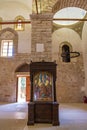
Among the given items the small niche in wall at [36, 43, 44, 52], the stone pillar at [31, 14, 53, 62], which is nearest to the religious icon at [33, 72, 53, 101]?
the stone pillar at [31, 14, 53, 62]

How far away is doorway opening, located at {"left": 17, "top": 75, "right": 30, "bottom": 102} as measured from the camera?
12.0 metres

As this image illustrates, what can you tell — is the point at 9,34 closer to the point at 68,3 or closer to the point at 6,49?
the point at 6,49

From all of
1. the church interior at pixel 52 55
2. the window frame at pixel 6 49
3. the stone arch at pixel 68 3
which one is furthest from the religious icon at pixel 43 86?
the window frame at pixel 6 49

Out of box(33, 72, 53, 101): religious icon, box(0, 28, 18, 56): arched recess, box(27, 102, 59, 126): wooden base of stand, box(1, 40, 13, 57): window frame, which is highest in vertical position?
box(0, 28, 18, 56): arched recess

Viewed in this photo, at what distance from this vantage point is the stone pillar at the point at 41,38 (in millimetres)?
4867

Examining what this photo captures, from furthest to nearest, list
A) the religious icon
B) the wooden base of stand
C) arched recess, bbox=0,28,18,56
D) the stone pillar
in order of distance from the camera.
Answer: arched recess, bbox=0,28,18,56 → the stone pillar → the religious icon → the wooden base of stand

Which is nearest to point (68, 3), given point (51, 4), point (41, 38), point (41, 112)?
point (51, 4)

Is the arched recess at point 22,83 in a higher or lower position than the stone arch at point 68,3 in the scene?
lower

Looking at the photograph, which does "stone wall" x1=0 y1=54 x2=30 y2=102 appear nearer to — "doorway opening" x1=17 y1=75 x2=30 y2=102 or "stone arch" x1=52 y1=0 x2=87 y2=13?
"doorway opening" x1=17 y1=75 x2=30 y2=102

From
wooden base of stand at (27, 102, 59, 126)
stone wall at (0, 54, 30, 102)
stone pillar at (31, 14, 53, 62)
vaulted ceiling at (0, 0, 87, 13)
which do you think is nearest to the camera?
wooden base of stand at (27, 102, 59, 126)

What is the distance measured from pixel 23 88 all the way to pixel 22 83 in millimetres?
397

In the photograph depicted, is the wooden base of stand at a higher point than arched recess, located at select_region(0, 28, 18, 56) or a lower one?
lower

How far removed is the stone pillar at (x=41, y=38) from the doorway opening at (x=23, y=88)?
730 centimetres

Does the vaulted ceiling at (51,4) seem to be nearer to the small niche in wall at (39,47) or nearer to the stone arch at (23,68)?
A: the small niche in wall at (39,47)
